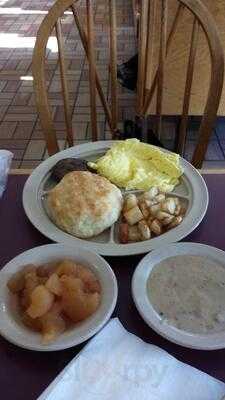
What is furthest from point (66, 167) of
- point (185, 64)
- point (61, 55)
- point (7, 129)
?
point (7, 129)

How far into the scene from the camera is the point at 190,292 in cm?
52

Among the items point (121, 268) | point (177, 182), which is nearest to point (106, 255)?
point (121, 268)

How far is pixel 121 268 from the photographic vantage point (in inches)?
23.8

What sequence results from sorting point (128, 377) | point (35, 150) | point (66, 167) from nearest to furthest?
1. point (128, 377)
2. point (66, 167)
3. point (35, 150)

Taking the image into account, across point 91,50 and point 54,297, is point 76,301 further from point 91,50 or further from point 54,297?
point 91,50

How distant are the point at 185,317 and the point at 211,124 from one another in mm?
610

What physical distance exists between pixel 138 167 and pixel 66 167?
15cm

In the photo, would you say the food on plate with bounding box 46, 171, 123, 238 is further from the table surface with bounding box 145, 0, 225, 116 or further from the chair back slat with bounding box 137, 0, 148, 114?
the table surface with bounding box 145, 0, 225, 116

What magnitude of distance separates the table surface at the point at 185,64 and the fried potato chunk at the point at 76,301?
1.41 meters

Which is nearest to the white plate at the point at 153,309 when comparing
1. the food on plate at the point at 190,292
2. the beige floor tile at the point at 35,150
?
the food on plate at the point at 190,292

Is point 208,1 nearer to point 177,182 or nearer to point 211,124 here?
point 211,124

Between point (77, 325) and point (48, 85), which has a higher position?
point (77, 325)

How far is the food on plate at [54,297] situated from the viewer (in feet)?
1.55

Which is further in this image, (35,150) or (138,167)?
(35,150)
